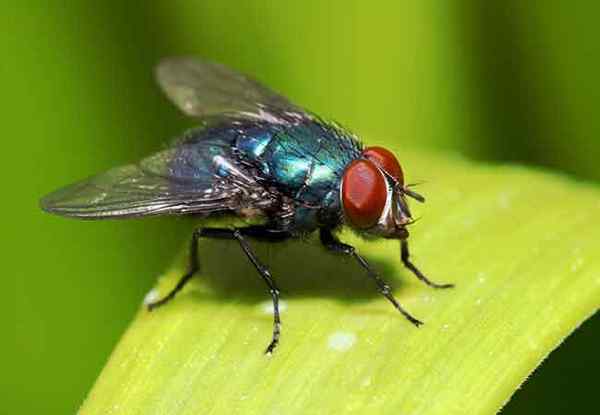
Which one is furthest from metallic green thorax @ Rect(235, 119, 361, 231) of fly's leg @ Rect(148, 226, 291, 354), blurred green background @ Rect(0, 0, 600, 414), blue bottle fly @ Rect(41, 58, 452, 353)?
blurred green background @ Rect(0, 0, 600, 414)

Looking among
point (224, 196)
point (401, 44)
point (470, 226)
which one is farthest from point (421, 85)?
point (224, 196)

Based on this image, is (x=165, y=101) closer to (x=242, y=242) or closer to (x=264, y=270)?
(x=242, y=242)

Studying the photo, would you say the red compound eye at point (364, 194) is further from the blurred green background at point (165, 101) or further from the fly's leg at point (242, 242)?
the blurred green background at point (165, 101)

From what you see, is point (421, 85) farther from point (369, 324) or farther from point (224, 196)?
point (369, 324)

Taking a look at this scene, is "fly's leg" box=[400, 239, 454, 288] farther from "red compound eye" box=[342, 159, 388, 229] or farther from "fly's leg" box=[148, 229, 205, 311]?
"fly's leg" box=[148, 229, 205, 311]

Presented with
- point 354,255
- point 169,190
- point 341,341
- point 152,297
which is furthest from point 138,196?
point 341,341

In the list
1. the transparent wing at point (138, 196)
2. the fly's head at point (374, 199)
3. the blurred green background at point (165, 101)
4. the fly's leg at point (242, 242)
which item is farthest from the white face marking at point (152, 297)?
the fly's head at point (374, 199)
